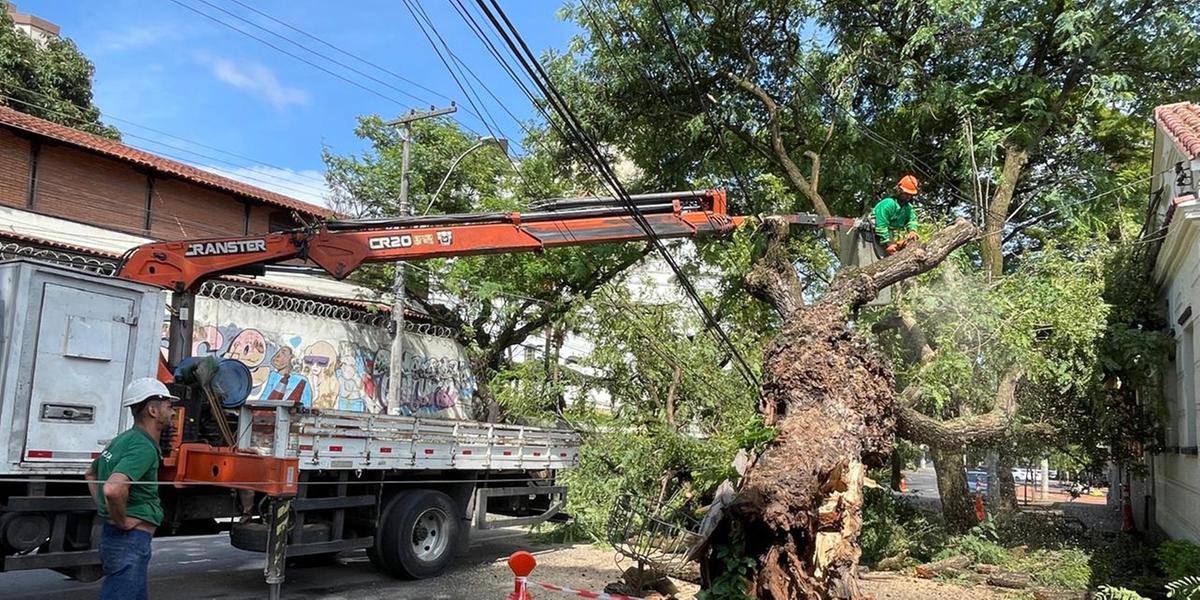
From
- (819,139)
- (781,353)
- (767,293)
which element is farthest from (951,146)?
(781,353)

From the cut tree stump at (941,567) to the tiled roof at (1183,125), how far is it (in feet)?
17.9

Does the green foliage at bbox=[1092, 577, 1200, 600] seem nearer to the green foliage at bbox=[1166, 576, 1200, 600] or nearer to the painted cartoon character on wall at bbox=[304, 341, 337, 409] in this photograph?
the green foliage at bbox=[1166, 576, 1200, 600]

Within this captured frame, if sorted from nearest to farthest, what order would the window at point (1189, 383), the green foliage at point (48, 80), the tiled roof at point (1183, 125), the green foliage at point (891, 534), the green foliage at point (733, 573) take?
the green foliage at point (733, 573) < the tiled roof at point (1183, 125) < the window at point (1189, 383) < the green foliage at point (891, 534) < the green foliage at point (48, 80)

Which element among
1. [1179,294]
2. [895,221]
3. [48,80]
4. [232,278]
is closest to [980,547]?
[1179,294]

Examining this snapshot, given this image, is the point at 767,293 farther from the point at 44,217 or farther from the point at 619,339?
the point at 44,217

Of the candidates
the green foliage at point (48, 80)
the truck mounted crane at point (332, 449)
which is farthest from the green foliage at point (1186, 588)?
the green foliage at point (48, 80)

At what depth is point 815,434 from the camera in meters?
6.10

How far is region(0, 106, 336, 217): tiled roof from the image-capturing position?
1509cm

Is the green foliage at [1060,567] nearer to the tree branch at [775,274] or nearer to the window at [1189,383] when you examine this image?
the window at [1189,383]

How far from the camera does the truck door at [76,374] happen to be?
6531 millimetres

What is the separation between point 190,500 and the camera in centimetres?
777

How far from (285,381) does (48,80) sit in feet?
41.5

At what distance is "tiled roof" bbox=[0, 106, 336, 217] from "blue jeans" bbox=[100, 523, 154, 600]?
12.8 meters

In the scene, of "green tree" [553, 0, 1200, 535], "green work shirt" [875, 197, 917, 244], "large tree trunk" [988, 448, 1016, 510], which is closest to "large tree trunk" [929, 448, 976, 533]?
"green tree" [553, 0, 1200, 535]
